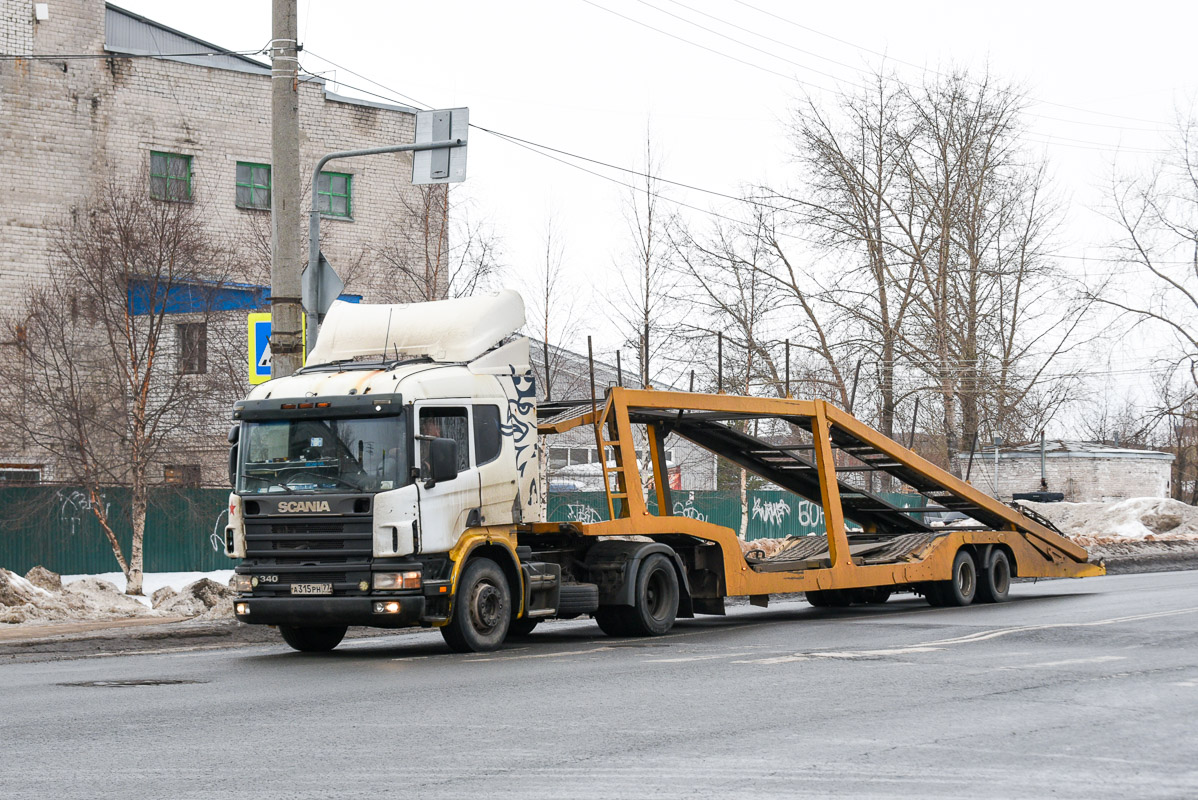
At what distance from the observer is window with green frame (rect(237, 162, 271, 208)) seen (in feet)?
139

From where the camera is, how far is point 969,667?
11242 mm

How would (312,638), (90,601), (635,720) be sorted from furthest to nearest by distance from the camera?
(90,601) < (312,638) < (635,720)

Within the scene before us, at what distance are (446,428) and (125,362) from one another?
14.9 m

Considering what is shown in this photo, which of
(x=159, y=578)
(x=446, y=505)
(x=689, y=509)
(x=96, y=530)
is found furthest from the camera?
(x=689, y=509)

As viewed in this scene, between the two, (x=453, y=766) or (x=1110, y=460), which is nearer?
(x=453, y=766)

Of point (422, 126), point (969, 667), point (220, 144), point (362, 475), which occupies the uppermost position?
point (220, 144)

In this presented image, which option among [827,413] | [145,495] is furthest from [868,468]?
[145,495]

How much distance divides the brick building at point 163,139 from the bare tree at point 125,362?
23.8ft

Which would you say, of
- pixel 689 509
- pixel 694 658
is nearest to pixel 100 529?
pixel 689 509

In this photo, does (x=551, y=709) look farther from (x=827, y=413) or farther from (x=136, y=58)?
(x=136, y=58)

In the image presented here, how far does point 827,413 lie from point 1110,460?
50.5m

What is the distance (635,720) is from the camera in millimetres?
8453

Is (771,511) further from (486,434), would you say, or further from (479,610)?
(479,610)

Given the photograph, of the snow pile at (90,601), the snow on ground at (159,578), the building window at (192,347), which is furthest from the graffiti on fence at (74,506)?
the snow pile at (90,601)
